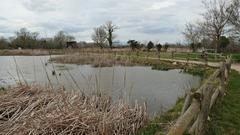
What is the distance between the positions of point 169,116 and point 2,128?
3.64 m

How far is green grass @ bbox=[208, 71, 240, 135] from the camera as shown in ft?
16.8

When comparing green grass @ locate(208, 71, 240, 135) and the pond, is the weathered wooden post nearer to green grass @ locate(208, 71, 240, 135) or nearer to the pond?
green grass @ locate(208, 71, 240, 135)

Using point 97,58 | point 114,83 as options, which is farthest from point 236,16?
point 97,58

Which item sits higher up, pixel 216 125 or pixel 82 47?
pixel 82 47

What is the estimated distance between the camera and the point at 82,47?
28.2ft

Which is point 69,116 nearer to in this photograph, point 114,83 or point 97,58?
point 97,58

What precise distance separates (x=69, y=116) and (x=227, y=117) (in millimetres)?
3352

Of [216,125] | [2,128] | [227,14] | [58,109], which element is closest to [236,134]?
[216,125]

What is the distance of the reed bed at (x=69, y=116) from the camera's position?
485 cm

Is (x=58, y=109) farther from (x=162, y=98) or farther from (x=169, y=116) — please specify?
(x=162, y=98)

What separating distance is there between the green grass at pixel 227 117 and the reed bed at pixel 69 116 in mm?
1499

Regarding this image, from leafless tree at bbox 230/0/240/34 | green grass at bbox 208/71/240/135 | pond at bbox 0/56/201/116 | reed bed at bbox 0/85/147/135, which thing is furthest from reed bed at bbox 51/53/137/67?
leafless tree at bbox 230/0/240/34

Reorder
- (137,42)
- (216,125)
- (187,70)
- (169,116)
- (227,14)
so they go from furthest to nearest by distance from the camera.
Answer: (137,42) < (227,14) < (187,70) < (169,116) < (216,125)

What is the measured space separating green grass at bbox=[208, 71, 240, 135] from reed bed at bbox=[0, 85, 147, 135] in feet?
4.92
